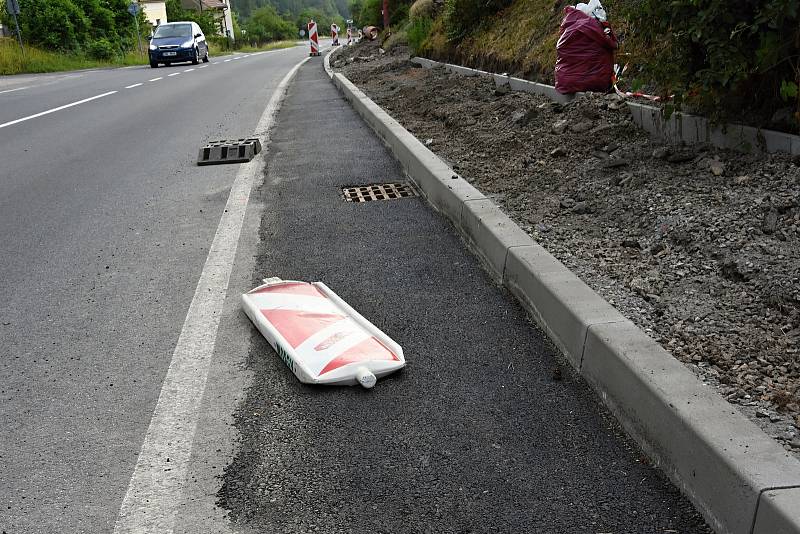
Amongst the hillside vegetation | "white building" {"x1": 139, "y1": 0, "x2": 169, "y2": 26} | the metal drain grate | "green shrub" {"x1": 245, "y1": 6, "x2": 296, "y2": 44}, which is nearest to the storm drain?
the metal drain grate

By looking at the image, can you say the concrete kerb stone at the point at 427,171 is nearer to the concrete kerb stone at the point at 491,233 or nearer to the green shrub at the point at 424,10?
the concrete kerb stone at the point at 491,233

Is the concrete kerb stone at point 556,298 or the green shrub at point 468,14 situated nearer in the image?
the concrete kerb stone at point 556,298

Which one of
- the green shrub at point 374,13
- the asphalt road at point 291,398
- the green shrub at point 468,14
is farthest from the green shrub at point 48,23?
the asphalt road at point 291,398

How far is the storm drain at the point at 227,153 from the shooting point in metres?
8.30

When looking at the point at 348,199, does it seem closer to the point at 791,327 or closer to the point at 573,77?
the point at 573,77

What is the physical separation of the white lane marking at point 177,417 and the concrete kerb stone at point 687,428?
160 cm

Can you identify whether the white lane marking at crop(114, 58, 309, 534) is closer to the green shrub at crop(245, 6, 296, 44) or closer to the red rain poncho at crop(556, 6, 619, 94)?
the red rain poncho at crop(556, 6, 619, 94)

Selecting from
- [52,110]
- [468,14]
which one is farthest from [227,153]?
[468,14]

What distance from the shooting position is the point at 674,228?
4.16 meters

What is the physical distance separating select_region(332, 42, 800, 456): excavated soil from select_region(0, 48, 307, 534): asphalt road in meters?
1.88

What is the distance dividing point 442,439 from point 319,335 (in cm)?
100

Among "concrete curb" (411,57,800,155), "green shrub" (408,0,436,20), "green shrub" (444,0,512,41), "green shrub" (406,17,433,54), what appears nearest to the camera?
"concrete curb" (411,57,800,155)

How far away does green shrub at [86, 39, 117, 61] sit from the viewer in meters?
39.0

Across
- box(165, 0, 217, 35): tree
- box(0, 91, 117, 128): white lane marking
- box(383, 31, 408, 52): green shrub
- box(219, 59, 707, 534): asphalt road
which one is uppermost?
box(165, 0, 217, 35): tree
